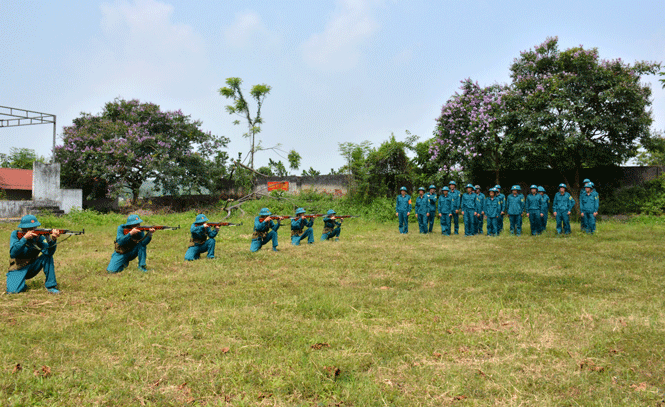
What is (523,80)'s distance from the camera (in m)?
17.3

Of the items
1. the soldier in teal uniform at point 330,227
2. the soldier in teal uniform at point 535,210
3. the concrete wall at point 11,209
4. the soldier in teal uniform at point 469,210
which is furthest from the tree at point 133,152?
the soldier in teal uniform at point 535,210

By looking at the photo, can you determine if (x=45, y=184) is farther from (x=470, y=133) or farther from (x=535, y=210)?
(x=535, y=210)

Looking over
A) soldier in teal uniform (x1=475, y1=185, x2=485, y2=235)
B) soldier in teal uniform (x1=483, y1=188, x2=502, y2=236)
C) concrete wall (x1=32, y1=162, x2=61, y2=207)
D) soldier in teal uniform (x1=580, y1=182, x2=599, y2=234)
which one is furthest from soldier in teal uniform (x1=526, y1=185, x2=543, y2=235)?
concrete wall (x1=32, y1=162, x2=61, y2=207)

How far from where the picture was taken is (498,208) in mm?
14469

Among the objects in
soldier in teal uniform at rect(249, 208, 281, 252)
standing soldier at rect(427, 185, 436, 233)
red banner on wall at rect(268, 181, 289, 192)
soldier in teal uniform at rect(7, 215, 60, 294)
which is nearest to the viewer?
soldier in teal uniform at rect(7, 215, 60, 294)

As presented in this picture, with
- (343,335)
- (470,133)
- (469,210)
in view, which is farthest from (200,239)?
(470,133)

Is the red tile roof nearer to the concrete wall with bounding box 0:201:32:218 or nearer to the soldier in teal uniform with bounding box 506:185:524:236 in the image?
the concrete wall with bounding box 0:201:32:218

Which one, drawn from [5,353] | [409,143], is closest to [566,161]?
[409,143]

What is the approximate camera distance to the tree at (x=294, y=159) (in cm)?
2532

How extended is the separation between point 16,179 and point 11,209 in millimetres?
7565

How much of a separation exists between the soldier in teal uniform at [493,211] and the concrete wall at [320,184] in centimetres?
844

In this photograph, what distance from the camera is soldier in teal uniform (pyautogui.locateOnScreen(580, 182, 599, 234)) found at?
13.3 meters

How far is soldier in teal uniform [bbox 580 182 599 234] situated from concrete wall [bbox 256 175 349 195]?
10.8m

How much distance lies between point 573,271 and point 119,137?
19.8 m
